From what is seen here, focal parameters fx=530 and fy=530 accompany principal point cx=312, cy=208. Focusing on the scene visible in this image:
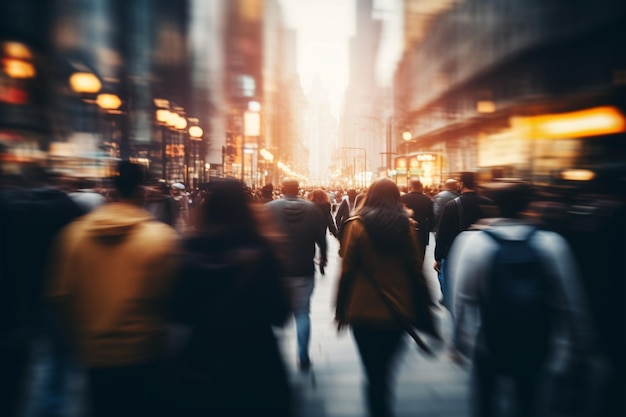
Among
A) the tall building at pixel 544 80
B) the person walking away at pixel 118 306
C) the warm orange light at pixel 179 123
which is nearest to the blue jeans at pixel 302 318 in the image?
the person walking away at pixel 118 306

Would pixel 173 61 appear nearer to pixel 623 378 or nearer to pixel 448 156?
pixel 448 156

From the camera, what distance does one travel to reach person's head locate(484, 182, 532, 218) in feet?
Answer: 10.5

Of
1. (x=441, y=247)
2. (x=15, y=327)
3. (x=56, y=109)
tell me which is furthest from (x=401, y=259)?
(x=56, y=109)

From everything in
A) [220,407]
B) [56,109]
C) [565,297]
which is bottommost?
[220,407]

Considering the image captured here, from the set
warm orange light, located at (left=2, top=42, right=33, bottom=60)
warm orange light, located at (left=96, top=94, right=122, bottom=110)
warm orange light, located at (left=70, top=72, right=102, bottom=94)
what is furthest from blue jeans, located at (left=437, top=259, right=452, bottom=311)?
warm orange light, located at (left=2, top=42, right=33, bottom=60)

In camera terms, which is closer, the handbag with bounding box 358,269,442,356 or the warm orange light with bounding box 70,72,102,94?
the handbag with bounding box 358,269,442,356

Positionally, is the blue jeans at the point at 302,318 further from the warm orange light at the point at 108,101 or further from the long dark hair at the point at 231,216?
the warm orange light at the point at 108,101

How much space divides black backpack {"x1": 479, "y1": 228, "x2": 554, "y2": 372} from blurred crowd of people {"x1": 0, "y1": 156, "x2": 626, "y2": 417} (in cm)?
2

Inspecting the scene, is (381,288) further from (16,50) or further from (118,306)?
(16,50)

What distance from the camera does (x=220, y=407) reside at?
2461 millimetres

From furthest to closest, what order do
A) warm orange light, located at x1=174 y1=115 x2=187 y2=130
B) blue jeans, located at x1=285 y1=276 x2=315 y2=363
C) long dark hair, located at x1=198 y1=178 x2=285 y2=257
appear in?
1. warm orange light, located at x1=174 y1=115 x2=187 y2=130
2. blue jeans, located at x1=285 y1=276 x2=315 y2=363
3. long dark hair, located at x1=198 y1=178 x2=285 y2=257

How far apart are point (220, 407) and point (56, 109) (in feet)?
103

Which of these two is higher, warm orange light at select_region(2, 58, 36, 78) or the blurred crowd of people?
warm orange light at select_region(2, 58, 36, 78)

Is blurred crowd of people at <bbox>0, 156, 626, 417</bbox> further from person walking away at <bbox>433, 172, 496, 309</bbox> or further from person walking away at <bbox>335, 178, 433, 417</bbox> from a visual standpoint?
person walking away at <bbox>433, 172, 496, 309</bbox>
